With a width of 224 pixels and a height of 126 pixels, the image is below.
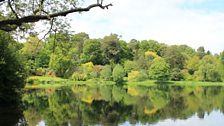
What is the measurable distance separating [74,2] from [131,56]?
108908mm

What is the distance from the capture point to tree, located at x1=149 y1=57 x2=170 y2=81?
103606 millimetres

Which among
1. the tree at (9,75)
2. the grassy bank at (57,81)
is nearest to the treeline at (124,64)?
the grassy bank at (57,81)

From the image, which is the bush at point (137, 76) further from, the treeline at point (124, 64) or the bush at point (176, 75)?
the bush at point (176, 75)

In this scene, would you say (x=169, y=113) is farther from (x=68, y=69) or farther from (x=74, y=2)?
(x=68, y=69)

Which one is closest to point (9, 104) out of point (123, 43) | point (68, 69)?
point (68, 69)

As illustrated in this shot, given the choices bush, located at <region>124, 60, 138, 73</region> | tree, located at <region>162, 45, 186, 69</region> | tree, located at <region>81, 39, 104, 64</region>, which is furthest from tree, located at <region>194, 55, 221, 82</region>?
tree, located at <region>81, 39, 104, 64</region>

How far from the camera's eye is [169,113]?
34531 mm

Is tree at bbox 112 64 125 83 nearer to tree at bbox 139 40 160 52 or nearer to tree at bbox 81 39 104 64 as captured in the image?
tree at bbox 81 39 104 64

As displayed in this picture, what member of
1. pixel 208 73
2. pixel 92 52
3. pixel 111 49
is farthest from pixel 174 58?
pixel 92 52

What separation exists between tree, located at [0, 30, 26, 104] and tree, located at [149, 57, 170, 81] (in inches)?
2738

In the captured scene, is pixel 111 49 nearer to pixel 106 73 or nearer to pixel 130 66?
pixel 130 66

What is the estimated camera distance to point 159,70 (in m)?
104

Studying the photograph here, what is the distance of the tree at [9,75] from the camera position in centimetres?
3509

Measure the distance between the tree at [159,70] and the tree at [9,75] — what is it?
2738 inches
